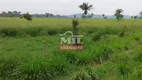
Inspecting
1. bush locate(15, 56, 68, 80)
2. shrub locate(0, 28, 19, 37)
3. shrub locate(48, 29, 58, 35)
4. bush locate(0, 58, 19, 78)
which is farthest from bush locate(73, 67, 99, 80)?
shrub locate(48, 29, 58, 35)

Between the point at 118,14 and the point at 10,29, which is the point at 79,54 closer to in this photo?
the point at 10,29

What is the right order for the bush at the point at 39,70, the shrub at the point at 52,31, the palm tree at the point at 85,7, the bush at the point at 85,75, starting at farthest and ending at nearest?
the palm tree at the point at 85,7 → the shrub at the point at 52,31 → the bush at the point at 39,70 → the bush at the point at 85,75

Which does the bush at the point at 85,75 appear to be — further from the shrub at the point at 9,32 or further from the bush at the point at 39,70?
the shrub at the point at 9,32

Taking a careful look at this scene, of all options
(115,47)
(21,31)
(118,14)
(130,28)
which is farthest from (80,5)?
(115,47)

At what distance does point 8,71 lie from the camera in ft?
22.9

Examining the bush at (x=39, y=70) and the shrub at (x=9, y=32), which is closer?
the bush at (x=39, y=70)

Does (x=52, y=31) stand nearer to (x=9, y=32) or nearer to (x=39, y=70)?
(x=9, y=32)

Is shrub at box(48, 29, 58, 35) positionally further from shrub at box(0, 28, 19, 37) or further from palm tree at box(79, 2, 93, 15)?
palm tree at box(79, 2, 93, 15)

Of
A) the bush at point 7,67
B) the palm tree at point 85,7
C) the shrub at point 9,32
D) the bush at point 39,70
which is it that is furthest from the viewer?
the palm tree at point 85,7

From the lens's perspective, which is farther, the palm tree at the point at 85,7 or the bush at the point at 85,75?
the palm tree at the point at 85,7

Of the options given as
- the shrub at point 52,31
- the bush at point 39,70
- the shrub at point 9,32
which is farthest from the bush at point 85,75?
the shrub at point 52,31

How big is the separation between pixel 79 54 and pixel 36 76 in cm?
247

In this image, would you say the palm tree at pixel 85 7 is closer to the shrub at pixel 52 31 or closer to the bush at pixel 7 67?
the shrub at pixel 52 31

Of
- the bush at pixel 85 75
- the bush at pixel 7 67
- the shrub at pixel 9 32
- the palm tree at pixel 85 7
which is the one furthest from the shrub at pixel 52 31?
the palm tree at pixel 85 7
